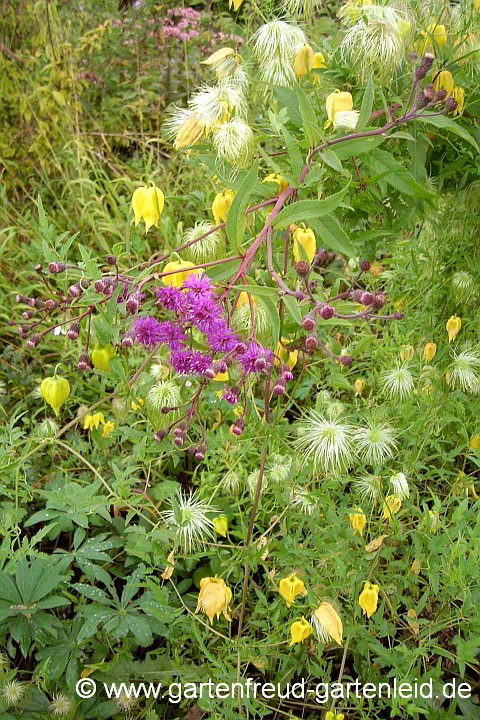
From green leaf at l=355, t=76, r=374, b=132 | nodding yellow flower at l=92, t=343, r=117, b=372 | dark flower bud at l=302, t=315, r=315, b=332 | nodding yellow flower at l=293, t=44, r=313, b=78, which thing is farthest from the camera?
nodding yellow flower at l=293, t=44, r=313, b=78

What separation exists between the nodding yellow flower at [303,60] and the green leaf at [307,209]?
376mm

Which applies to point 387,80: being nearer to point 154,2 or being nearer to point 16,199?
point 16,199

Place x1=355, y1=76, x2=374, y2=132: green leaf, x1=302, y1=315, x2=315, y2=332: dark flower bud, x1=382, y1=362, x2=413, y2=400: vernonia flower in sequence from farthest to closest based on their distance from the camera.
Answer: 1. x1=382, y1=362, x2=413, y2=400: vernonia flower
2. x1=355, y1=76, x2=374, y2=132: green leaf
3. x1=302, y1=315, x2=315, y2=332: dark flower bud

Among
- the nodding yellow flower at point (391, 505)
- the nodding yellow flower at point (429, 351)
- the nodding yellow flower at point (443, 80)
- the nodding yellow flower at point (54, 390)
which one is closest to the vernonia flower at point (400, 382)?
the nodding yellow flower at point (429, 351)

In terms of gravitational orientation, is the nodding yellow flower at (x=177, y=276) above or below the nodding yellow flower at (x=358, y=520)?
above

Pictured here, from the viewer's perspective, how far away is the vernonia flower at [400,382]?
4.15 ft

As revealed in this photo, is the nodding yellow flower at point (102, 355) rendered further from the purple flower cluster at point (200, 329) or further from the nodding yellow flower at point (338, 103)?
the nodding yellow flower at point (338, 103)

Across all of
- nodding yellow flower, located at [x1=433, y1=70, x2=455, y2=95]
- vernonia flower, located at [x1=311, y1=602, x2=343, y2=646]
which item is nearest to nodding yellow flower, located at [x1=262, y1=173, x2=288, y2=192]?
nodding yellow flower, located at [x1=433, y1=70, x2=455, y2=95]

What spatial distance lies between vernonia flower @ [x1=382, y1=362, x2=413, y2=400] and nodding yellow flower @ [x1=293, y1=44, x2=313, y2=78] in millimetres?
550

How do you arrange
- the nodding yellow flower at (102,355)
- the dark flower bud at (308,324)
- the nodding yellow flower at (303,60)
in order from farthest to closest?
the nodding yellow flower at (303,60) → the nodding yellow flower at (102,355) → the dark flower bud at (308,324)

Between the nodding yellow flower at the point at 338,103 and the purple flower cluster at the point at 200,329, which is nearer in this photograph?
the purple flower cluster at the point at 200,329

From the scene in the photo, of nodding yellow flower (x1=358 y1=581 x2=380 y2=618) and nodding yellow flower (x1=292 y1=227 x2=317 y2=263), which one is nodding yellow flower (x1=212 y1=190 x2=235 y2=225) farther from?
nodding yellow flower (x1=358 y1=581 x2=380 y2=618)

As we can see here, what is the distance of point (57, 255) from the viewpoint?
1064mm

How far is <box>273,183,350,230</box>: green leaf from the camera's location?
2.67 feet
